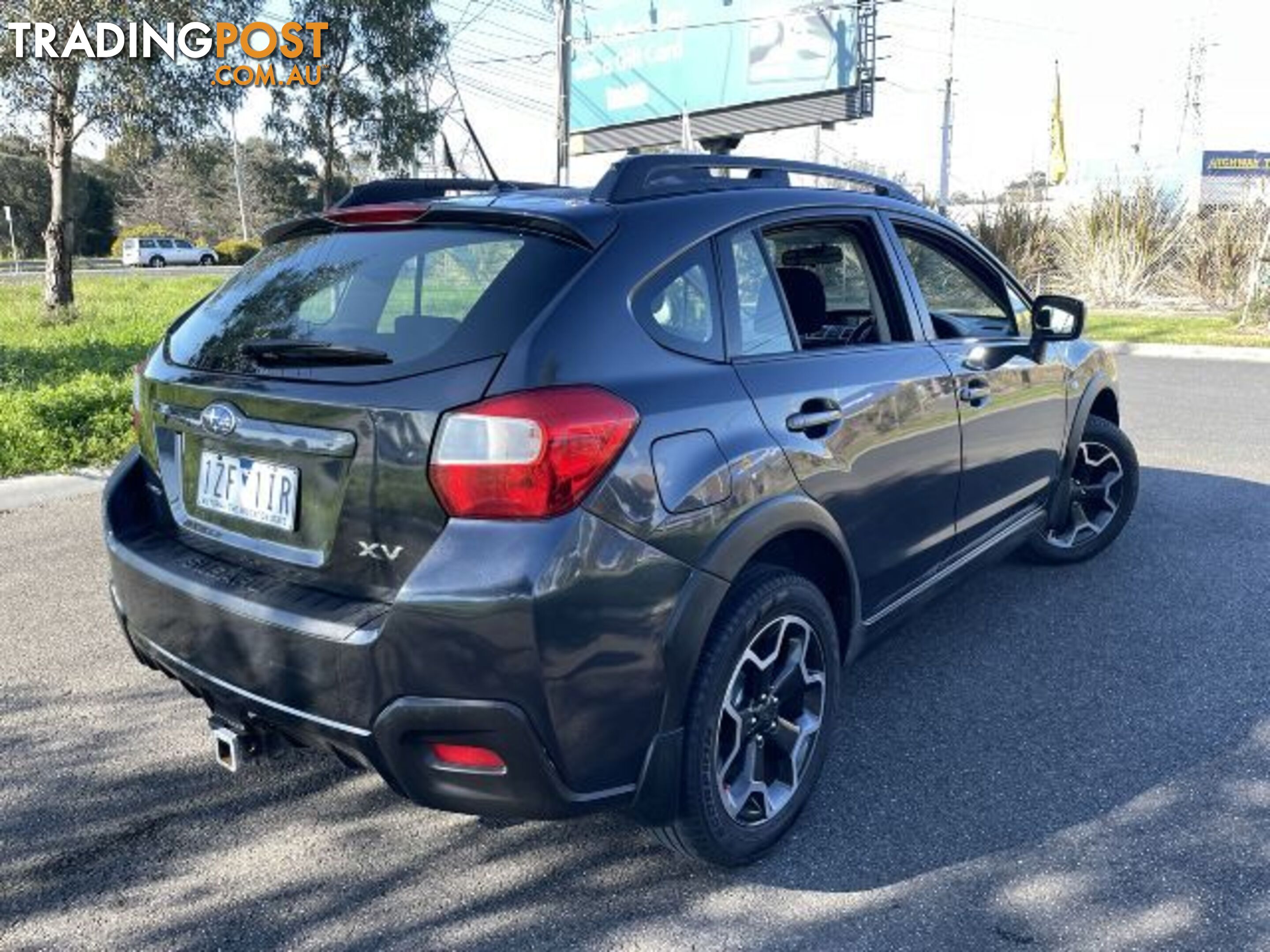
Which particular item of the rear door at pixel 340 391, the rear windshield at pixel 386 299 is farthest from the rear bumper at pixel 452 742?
the rear windshield at pixel 386 299

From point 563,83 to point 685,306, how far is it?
18431 mm

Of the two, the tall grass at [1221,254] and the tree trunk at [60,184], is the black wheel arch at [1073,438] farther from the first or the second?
the tall grass at [1221,254]

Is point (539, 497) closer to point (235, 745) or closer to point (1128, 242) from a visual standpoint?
point (235, 745)

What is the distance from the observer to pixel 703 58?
29.6 m

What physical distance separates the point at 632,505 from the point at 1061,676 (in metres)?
2.28

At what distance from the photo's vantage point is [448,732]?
2.01 meters

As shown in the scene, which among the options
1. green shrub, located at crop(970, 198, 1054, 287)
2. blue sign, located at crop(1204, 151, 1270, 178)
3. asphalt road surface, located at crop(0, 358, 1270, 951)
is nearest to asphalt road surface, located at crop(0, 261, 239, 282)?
green shrub, located at crop(970, 198, 1054, 287)

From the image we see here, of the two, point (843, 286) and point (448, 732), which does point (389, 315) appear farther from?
point (843, 286)

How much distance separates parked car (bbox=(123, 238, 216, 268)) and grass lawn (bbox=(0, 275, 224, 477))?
103ft

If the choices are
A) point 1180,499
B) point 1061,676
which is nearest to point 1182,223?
point 1180,499

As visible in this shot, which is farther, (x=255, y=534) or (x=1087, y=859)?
(x=1087, y=859)

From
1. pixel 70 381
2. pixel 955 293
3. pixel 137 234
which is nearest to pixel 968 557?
pixel 955 293

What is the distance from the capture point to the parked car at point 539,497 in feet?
6.54

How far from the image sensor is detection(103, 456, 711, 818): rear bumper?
6.41 ft
